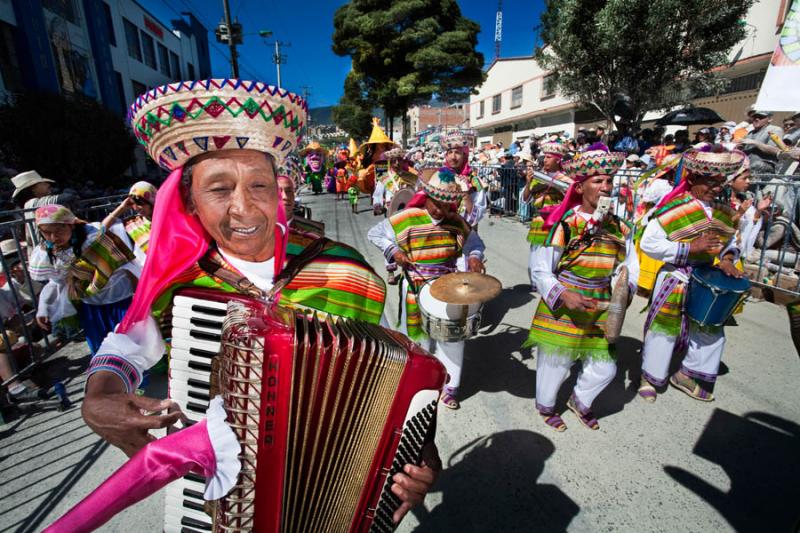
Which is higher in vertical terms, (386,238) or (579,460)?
(386,238)

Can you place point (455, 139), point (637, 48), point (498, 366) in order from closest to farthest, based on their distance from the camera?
point (498, 366) < point (455, 139) < point (637, 48)

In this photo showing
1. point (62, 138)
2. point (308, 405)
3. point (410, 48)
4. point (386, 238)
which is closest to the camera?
point (308, 405)

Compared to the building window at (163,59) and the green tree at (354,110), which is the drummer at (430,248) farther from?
the building window at (163,59)

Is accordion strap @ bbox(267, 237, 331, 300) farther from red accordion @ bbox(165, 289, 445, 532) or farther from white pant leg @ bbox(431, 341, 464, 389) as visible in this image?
white pant leg @ bbox(431, 341, 464, 389)

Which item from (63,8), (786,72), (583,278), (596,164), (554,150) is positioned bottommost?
(583,278)

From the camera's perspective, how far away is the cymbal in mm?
2588

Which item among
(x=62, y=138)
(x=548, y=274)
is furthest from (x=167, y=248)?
(x=62, y=138)

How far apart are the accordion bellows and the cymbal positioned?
128cm

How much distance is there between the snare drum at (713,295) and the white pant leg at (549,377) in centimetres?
115

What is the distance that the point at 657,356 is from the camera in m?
3.52

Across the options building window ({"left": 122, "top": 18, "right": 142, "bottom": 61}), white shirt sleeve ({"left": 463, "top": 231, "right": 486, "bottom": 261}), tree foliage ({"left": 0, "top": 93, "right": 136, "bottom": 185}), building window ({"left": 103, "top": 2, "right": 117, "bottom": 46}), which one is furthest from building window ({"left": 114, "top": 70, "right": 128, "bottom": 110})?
white shirt sleeve ({"left": 463, "top": 231, "right": 486, "bottom": 261})

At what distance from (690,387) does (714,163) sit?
197 centimetres

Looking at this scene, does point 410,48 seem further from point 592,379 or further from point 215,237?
point 215,237

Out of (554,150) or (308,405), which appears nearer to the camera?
(308,405)
